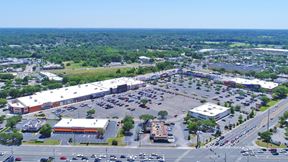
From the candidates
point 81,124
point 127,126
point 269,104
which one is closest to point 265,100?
point 269,104

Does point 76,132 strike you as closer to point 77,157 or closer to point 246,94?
point 77,157

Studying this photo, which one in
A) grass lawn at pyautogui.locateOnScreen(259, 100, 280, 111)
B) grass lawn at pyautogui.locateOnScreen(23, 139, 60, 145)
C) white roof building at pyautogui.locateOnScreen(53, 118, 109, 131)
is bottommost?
grass lawn at pyautogui.locateOnScreen(23, 139, 60, 145)

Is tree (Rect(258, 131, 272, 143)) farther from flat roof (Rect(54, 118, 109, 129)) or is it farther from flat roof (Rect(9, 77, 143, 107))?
flat roof (Rect(9, 77, 143, 107))

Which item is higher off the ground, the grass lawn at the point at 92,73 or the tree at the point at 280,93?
the grass lawn at the point at 92,73

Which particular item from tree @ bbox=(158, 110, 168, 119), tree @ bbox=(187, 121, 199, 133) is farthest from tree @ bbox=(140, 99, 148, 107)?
tree @ bbox=(187, 121, 199, 133)

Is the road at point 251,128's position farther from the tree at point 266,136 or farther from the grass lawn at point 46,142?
the grass lawn at point 46,142

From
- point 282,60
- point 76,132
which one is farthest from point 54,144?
point 282,60

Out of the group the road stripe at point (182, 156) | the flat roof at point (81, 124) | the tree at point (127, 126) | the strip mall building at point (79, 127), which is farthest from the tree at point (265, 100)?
the strip mall building at point (79, 127)
